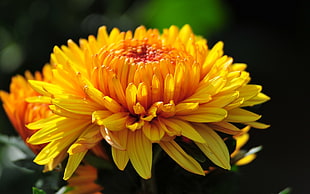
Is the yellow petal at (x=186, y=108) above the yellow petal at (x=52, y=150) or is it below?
above

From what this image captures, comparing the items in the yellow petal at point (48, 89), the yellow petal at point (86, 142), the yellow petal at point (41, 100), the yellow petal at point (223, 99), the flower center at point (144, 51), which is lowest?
the yellow petal at point (86, 142)

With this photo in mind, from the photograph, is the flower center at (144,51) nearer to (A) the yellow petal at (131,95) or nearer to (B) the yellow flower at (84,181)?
(A) the yellow petal at (131,95)

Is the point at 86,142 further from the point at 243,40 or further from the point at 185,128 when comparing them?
the point at 243,40

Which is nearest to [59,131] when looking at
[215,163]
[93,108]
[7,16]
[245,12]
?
[93,108]

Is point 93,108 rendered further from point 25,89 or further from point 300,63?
point 300,63

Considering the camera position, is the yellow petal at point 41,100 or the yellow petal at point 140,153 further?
the yellow petal at point 41,100

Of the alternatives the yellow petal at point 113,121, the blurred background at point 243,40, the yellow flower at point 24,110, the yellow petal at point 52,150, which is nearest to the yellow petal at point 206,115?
the yellow petal at point 113,121

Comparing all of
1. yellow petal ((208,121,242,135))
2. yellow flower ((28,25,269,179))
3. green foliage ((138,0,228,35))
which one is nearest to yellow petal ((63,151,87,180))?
yellow flower ((28,25,269,179))
